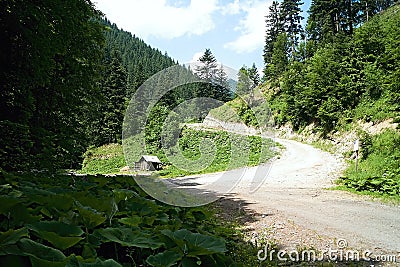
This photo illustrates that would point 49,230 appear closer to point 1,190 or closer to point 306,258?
point 1,190

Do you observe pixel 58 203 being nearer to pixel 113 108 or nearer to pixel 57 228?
pixel 57 228

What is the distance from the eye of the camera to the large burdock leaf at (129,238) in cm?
116

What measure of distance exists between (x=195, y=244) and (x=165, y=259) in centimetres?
16

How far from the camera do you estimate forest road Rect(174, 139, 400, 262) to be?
540 centimetres

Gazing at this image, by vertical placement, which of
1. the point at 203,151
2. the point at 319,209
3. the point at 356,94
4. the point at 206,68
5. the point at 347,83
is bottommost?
the point at 319,209

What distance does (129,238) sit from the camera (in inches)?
48.1

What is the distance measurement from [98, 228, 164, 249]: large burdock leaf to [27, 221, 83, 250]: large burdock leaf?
0.47 feet

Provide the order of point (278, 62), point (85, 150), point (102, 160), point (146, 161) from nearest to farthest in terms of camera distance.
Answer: point (146, 161) → point (85, 150) → point (102, 160) → point (278, 62)

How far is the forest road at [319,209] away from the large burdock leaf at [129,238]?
4.14 m

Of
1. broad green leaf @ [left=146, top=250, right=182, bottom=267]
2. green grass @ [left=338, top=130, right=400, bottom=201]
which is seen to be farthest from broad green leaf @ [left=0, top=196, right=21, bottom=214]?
green grass @ [left=338, top=130, right=400, bottom=201]

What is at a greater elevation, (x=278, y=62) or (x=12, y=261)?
(x=278, y=62)

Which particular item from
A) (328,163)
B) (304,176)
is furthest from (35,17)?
(328,163)

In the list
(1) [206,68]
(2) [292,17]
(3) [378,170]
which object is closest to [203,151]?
(1) [206,68]

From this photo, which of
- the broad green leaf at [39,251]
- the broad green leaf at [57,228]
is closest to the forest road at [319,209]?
the broad green leaf at [57,228]
